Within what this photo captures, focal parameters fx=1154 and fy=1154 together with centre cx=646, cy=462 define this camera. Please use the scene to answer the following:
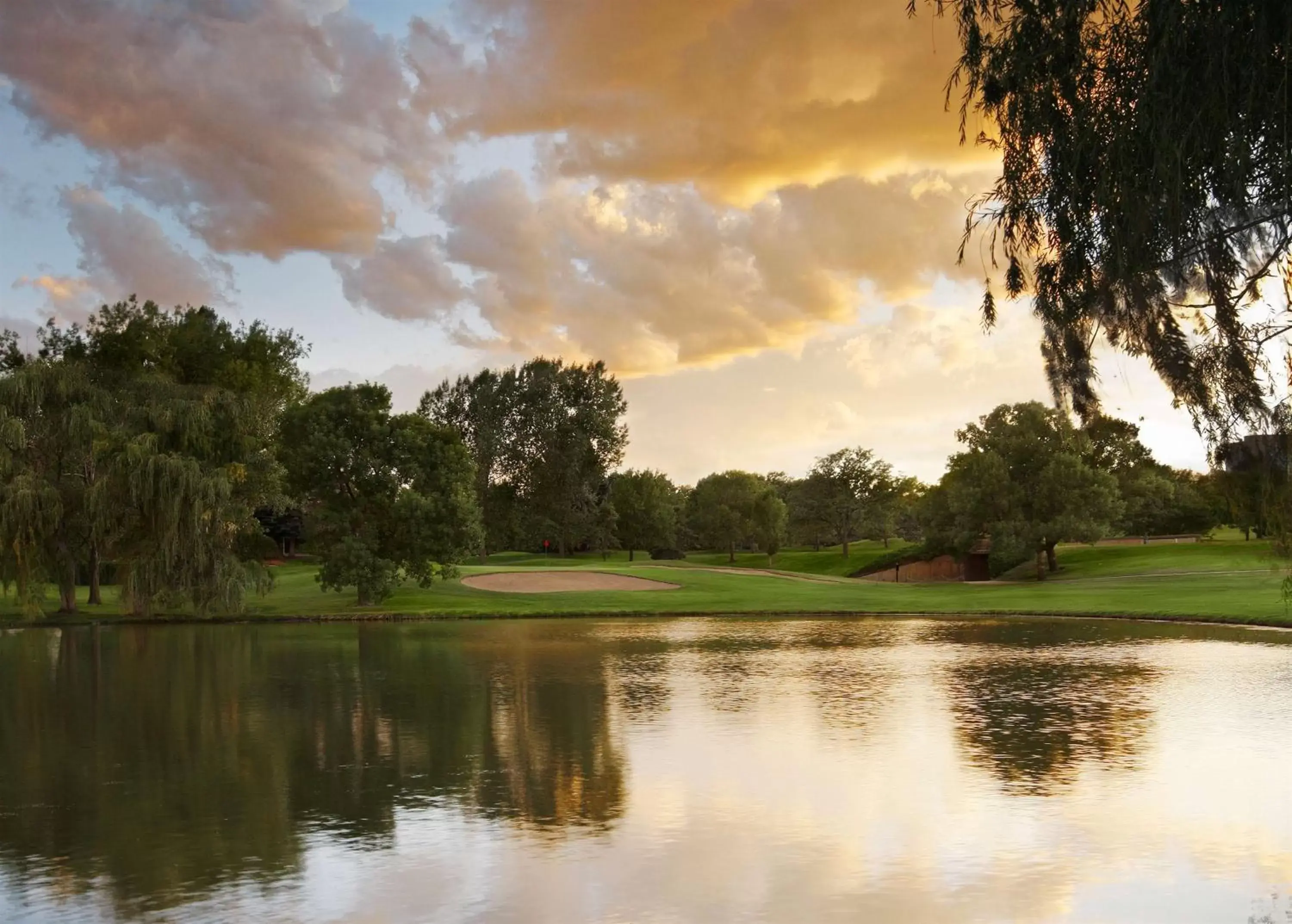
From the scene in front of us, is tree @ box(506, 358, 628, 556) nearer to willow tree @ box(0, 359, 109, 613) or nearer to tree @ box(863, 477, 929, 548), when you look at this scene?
tree @ box(863, 477, 929, 548)

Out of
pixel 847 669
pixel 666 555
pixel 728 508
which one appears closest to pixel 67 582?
pixel 847 669

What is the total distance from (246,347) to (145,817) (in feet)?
128

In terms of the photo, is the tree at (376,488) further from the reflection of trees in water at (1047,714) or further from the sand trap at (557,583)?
the reflection of trees in water at (1047,714)

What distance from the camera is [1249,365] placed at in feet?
29.8

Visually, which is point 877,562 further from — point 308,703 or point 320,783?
point 320,783

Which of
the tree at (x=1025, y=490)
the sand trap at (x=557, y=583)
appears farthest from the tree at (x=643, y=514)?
the sand trap at (x=557, y=583)

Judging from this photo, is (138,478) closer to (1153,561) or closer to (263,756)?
(263,756)

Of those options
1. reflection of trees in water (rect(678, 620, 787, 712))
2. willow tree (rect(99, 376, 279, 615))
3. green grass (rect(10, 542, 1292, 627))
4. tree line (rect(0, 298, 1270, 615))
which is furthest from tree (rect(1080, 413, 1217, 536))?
willow tree (rect(99, 376, 279, 615))

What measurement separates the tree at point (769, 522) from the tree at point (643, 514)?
333 inches

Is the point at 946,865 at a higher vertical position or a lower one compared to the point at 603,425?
lower

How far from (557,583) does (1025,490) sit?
22.1 m

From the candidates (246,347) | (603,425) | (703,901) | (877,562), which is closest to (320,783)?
(703,901)

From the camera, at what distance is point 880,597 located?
141 feet

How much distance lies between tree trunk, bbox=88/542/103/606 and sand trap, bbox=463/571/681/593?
13.2 m
